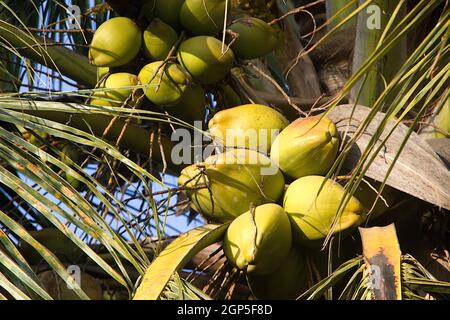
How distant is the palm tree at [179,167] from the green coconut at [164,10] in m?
0.02

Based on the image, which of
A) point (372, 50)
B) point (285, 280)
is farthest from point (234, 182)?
point (372, 50)

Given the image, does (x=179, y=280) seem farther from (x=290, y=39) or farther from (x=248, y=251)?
(x=290, y=39)

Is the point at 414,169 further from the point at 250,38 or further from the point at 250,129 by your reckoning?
the point at 250,38

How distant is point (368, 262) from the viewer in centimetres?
149

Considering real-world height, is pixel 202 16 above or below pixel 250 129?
above

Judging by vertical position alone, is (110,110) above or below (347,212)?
above

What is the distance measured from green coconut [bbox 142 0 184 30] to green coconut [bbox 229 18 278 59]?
142 mm

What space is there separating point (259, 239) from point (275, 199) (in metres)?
0.17

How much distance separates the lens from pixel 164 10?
2.00m

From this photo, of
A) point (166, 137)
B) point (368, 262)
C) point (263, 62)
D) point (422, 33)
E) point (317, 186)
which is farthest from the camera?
point (263, 62)

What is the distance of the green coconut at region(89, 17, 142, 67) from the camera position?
1.93 metres

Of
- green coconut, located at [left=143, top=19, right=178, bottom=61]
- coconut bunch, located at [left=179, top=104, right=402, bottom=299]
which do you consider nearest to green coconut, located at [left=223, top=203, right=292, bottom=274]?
coconut bunch, located at [left=179, top=104, right=402, bottom=299]

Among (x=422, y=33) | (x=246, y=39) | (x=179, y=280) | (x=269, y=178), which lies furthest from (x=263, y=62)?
(x=179, y=280)

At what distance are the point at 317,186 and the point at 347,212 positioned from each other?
8 centimetres
